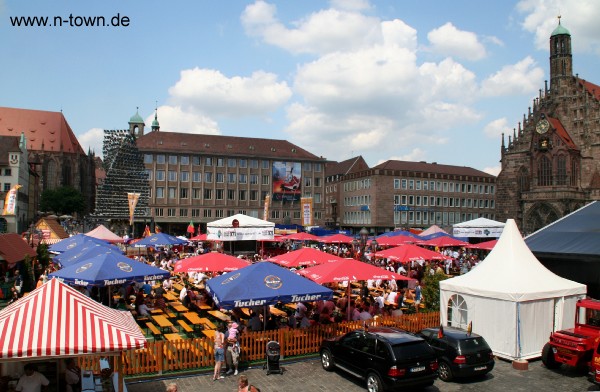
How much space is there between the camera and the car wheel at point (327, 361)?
12477 mm

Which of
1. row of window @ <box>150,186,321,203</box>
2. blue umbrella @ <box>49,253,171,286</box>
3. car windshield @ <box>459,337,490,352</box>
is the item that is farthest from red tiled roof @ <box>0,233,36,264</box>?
row of window @ <box>150,186,321,203</box>

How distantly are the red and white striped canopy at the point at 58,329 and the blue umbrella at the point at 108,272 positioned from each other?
682 cm

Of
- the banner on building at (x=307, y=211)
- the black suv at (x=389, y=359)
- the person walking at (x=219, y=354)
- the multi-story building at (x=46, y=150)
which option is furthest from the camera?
the multi-story building at (x=46, y=150)

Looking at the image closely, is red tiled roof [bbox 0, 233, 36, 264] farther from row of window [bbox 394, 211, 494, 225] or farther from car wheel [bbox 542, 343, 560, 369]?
row of window [bbox 394, 211, 494, 225]

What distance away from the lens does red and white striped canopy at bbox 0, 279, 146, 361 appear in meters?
7.19

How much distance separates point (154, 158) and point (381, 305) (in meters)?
70.1

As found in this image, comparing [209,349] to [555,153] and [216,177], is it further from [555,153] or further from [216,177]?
[216,177]

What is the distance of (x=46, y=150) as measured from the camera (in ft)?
348

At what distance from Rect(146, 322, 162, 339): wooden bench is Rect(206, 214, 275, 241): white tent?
16309 millimetres

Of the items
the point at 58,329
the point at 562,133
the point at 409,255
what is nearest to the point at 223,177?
the point at 562,133

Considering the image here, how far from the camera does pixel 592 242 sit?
61.7 ft

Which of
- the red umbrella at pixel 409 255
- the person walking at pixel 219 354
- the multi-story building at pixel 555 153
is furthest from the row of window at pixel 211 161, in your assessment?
the person walking at pixel 219 354

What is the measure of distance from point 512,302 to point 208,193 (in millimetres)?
75864

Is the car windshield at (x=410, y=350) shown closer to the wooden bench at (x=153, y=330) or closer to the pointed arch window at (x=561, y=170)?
the wooden bench at (x=153, y=330)
